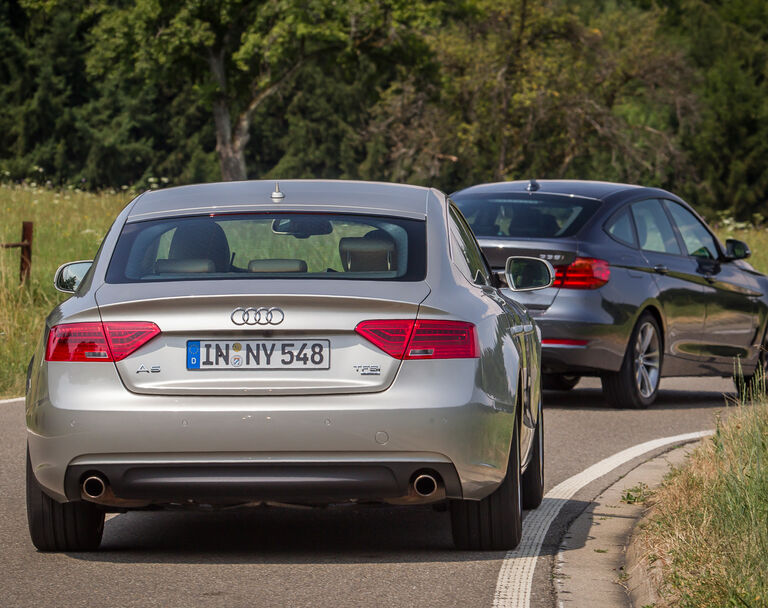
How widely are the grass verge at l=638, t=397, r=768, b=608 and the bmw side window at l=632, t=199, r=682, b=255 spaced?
4.54 m

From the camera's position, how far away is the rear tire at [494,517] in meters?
6.17

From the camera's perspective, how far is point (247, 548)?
255 inches

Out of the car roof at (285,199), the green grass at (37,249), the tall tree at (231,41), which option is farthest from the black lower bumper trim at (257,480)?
the tall tree at (231,41)

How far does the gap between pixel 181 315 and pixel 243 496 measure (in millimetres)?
729

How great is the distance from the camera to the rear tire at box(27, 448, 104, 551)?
6.16 meters

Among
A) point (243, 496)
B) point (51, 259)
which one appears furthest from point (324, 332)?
point (51, 259)

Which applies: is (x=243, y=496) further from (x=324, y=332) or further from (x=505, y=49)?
(x=505, y=49)

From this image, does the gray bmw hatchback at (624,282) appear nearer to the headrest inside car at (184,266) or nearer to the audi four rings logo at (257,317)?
the headrest inside car at (184,266)

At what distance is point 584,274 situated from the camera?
1176 centimetres

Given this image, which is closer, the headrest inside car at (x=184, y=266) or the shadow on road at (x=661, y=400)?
the headrest inside car at (x=184, y=266)

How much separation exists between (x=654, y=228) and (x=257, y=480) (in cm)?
771

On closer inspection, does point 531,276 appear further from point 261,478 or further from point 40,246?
point 40,246

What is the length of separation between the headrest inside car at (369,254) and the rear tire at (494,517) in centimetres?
88

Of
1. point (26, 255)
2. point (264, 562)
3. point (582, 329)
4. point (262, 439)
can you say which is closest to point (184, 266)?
point (262, 439)
